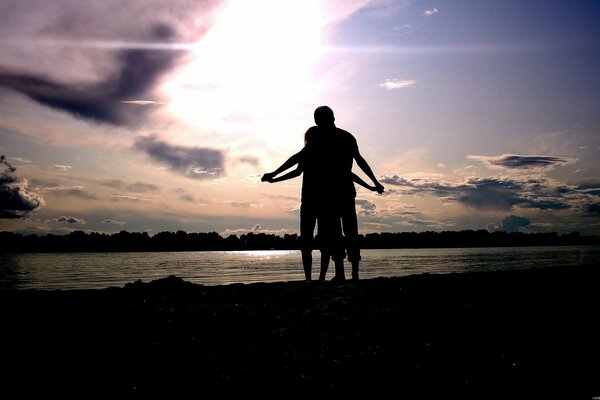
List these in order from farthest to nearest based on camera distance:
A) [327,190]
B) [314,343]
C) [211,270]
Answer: [211,270], [327,190], [314,343]

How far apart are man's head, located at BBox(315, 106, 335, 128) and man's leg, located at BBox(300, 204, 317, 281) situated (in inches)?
55.8

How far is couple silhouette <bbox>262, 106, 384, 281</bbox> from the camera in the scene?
7484 mm

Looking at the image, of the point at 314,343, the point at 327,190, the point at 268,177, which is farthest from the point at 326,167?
the point at 314,343

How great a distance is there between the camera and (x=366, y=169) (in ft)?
25.9

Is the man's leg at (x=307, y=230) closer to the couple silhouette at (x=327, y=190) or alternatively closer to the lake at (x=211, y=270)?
the couple silhouette at (x=327, y=190)

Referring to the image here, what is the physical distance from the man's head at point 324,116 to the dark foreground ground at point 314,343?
327 cm

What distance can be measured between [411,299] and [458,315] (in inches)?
23.7

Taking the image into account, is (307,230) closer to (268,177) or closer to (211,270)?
(268,177)

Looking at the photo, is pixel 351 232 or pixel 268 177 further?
pixel 268 177

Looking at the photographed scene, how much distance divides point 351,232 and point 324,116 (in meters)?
2.01

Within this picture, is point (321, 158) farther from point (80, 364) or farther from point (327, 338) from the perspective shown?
point (80, 364)

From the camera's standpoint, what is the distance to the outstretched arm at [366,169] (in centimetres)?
778

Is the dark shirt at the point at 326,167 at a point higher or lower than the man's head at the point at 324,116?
lower

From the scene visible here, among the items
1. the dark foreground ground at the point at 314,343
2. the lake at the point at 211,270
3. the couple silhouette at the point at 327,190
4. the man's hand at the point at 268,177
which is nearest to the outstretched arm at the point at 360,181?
the couple silhouette at the point at 327,190
